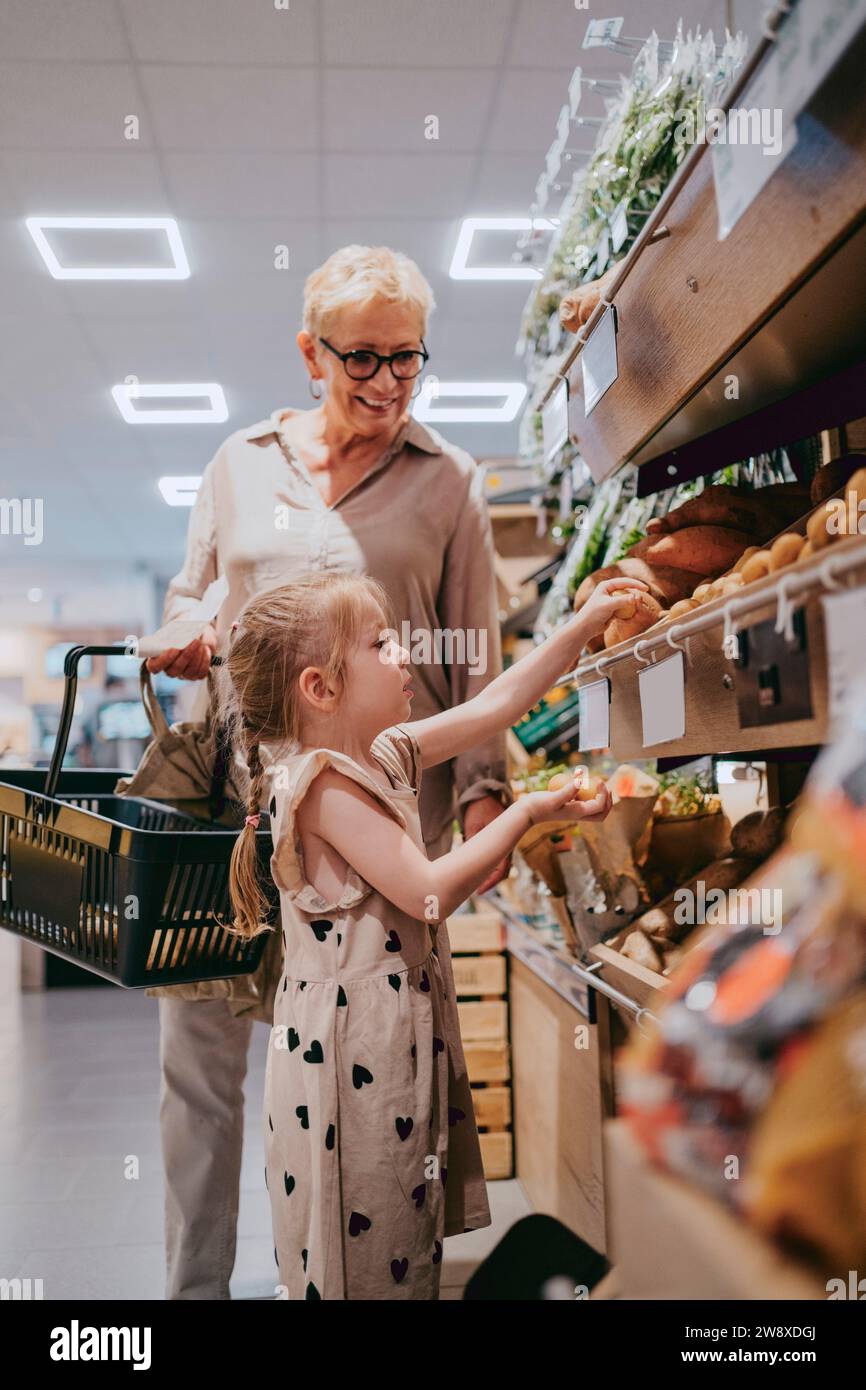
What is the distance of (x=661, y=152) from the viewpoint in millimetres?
1656

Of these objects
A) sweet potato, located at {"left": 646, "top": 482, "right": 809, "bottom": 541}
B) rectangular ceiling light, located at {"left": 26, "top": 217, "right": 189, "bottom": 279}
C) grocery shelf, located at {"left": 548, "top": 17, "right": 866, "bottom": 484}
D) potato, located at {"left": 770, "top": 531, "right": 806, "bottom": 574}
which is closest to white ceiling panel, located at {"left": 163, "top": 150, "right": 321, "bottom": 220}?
rectangular ceiling light, located at {"left": 26, "top": 217, "right": 189, "bottom": 279}

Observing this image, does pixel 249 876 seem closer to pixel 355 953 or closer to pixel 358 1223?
pixel 355 953

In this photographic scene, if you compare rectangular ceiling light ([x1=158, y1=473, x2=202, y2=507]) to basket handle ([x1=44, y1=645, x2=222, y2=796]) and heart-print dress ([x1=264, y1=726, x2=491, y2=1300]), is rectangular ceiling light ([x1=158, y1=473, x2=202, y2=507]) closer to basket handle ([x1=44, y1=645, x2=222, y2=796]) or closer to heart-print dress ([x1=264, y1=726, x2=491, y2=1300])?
basket handle ([x1=44, y1=645, x2=222, y2=796])

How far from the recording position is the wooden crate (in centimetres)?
263

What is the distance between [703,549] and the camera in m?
1.29

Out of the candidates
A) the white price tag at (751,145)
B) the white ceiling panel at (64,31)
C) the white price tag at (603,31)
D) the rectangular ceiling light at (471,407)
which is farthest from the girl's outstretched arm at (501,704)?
the rectangular ceiling light at (471,407)

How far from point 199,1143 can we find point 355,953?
0.75 metres

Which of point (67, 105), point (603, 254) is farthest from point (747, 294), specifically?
point (67, 105)

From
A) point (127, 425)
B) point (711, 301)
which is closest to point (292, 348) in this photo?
point (127, 425)

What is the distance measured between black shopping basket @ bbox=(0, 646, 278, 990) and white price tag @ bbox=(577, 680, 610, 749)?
0.46 m

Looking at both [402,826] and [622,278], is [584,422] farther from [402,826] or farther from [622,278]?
[402,826]

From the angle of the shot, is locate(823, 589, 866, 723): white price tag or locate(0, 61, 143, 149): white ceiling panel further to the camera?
locate(0, 61, 143, 149): white ceiling panel

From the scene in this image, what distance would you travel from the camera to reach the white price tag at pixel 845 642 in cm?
66

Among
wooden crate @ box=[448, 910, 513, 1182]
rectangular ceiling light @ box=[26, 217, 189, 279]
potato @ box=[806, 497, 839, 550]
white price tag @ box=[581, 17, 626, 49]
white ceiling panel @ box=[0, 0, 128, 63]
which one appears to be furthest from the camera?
rectangular ceiling light @ box=[26, 217, 189, 279]
